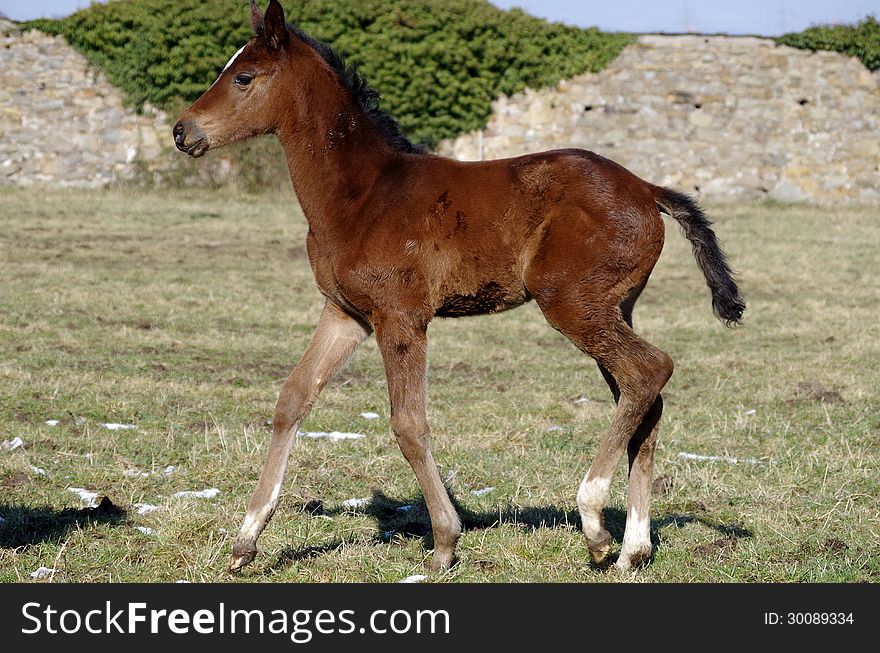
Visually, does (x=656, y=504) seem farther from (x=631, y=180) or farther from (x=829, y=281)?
(x=829, y=281)

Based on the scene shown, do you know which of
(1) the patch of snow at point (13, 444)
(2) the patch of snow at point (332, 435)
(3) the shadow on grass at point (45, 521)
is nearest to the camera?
(3) the shadow on grass at point (45, 521)

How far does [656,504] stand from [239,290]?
8.29 meters

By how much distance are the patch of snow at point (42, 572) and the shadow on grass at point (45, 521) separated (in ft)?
1.25

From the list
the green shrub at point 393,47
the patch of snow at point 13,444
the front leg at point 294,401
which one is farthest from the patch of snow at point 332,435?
the green shrub at point 393,47

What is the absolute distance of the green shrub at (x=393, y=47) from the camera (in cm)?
1969

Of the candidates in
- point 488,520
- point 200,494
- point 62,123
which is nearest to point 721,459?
point 488,520

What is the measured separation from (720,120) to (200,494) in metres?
17.9

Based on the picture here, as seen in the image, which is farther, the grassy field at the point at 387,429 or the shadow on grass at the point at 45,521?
the shadow on grass at the point at 45,521

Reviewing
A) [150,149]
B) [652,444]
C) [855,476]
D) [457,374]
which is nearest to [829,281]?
[457,374]

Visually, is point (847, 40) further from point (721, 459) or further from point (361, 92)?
point (361, 92)

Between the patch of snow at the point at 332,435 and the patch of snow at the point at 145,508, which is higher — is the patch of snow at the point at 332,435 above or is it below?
below

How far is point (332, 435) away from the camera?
7.54 metres

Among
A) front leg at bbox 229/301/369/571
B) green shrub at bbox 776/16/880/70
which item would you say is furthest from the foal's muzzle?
green shrub at bbox 776/16/880/70

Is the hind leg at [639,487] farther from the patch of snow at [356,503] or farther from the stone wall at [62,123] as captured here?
the stone wall at [62,123]
